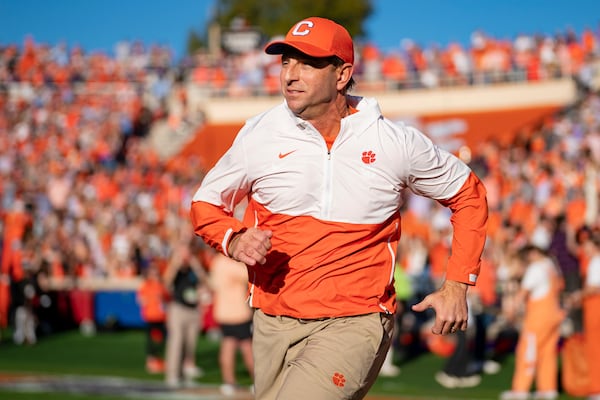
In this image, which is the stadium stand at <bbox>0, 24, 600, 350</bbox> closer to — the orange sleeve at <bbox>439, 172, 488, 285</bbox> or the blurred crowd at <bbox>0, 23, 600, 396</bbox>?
the blurred crowd at <bbox>0, 23, 600, 396</bbox>

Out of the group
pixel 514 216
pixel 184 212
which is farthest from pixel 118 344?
pixel 514 216

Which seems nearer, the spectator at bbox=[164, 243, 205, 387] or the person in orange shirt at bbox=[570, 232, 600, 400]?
the person in orange shirt at bbox=[570, 232, 600, 400]

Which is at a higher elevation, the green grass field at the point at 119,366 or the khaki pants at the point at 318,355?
the khaki pants at the point at 318,355

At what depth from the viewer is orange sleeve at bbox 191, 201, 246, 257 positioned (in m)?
4.65

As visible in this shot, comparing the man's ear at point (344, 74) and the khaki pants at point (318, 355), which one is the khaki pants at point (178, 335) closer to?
the khaki pants at point (318, 355)

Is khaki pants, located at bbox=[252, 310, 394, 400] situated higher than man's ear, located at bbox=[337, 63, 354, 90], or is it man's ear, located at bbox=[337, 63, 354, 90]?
man's ear, located at bbox=[337, 63, 354, 90]

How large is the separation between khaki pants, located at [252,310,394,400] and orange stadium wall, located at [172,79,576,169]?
75.9 feet

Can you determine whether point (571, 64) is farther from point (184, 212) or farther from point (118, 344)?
point (118, 344)

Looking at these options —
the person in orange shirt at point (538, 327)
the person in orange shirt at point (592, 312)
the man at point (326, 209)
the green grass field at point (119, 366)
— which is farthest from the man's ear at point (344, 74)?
the green grass field at point (119, 366)

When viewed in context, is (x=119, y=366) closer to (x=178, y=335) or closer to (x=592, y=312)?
(x=178, y=335)

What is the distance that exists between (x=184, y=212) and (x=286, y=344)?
17.9 metres

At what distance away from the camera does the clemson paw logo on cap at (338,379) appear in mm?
4504

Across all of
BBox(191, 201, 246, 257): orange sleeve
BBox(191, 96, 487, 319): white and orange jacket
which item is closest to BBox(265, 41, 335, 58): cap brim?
BBox(191, 96, 487, 319): white and orange jacket

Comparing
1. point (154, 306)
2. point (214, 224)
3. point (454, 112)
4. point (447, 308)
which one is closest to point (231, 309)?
point (154, 306)
